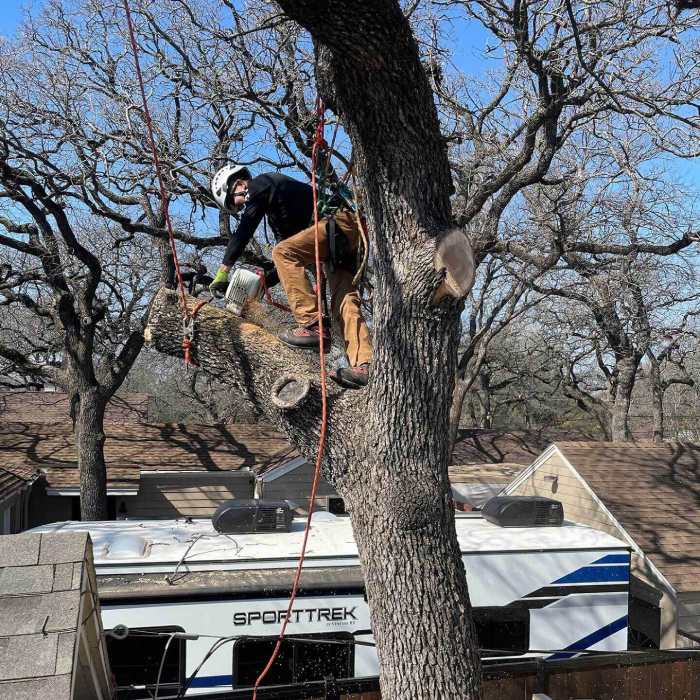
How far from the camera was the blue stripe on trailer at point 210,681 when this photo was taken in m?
5.86

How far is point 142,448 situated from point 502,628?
1186cm

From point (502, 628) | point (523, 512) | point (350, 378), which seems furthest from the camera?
point (523, 512)

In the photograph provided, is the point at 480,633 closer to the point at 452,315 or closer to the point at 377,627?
the point at 377,627

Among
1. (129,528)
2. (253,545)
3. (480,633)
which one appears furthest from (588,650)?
(129,528)

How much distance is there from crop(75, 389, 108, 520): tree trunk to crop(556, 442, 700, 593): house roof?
820cm

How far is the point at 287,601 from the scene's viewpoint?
19.6 ft

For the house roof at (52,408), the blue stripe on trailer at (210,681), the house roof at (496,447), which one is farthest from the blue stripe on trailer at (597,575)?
the house roof at (52,408)

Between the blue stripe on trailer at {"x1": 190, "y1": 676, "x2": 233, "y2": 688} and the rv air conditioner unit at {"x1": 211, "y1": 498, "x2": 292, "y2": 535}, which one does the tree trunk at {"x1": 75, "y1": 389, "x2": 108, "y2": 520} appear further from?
the blue stripe on trailer at {"x1": 190, "y1": 676, "x2": 233, "y2": 688}

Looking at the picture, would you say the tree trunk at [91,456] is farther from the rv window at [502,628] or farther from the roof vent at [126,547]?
the rv window at [502,628]

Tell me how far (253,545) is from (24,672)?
3478 millimetres

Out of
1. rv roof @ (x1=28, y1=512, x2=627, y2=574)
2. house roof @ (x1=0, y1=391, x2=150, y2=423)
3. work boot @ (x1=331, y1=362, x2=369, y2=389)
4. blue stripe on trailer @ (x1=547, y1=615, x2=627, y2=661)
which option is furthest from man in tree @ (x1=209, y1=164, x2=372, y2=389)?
house roof @ (x1=0, y1=391, x2=150, y2=423)

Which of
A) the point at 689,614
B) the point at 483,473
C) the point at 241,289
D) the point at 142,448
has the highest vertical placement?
the point at 241,289

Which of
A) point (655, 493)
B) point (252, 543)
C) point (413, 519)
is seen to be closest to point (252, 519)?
point (252, 543)

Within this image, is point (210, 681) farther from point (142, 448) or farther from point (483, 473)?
point (142, 448)
